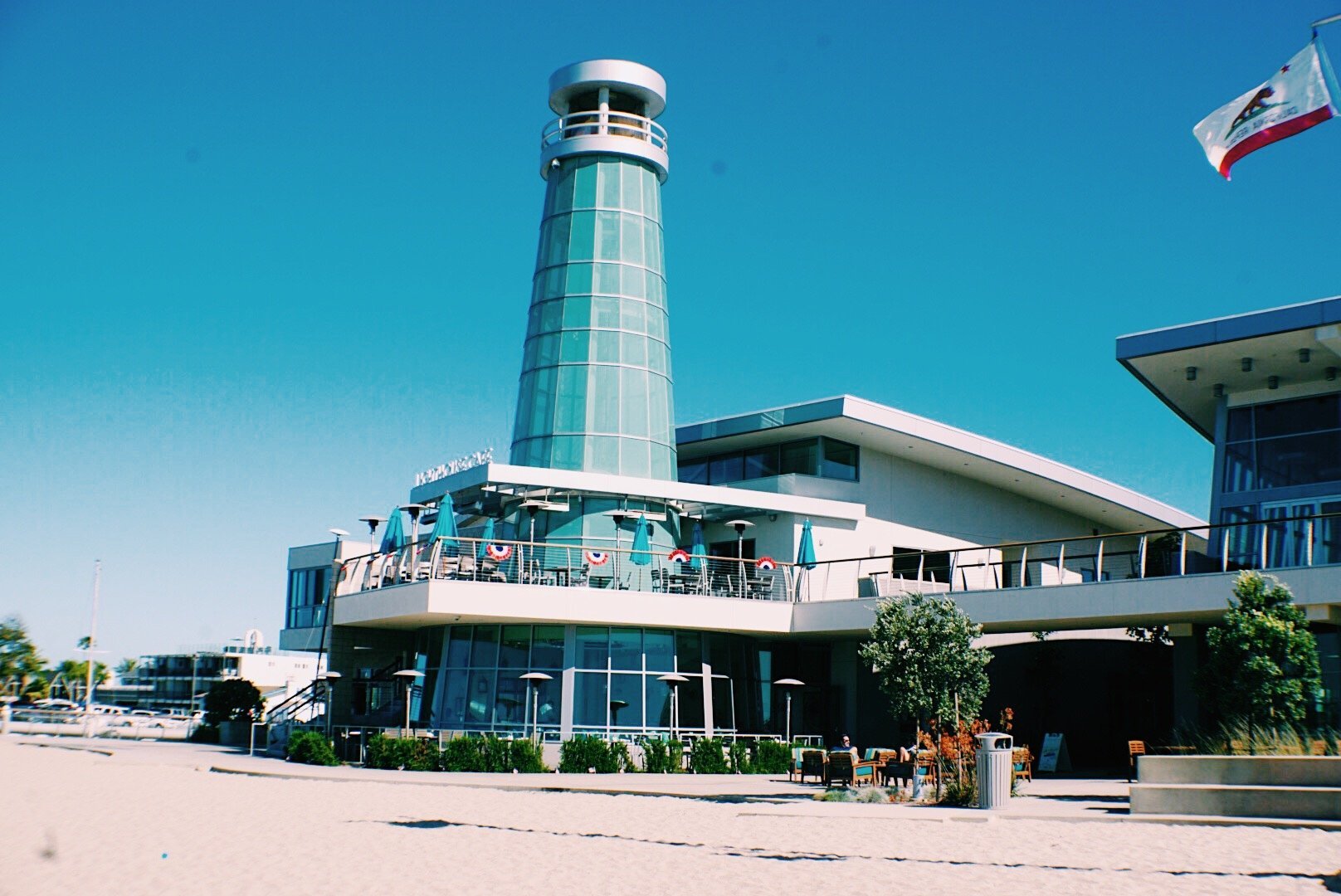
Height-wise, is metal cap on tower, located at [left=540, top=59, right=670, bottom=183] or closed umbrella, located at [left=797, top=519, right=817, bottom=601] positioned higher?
metal cap on tower, located at [left=540, top=59, right=670, bottom=183]

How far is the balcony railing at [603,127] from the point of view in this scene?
121 ft

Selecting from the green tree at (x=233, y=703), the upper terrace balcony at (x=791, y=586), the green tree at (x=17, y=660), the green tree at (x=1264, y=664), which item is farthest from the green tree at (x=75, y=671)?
the green tree at (x=1264, y=664)

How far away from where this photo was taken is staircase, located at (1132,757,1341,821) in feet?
51.9

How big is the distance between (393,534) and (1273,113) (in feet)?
69.5

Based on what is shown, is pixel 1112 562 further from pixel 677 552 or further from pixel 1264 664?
pixel 1264 664

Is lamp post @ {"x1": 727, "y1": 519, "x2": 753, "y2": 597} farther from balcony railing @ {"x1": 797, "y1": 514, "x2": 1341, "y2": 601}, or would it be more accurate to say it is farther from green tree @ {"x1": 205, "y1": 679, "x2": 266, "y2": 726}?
green tree @ {"x1": 205, "y1": 679, "x2": 266, "y2": 726}

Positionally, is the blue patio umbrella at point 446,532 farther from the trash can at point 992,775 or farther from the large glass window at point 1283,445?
the large glass window at point 1283,445

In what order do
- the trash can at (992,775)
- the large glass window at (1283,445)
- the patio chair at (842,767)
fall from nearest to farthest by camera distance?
the trash can at (992,775)
the patio chair at (842,767)
the large glass window at (1283,445)

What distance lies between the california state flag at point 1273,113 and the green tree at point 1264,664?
633 centimetres

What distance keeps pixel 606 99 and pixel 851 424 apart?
11.8m

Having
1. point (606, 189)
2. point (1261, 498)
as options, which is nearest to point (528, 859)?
point (1261, 498)

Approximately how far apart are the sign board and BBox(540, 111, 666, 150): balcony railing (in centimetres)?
2009

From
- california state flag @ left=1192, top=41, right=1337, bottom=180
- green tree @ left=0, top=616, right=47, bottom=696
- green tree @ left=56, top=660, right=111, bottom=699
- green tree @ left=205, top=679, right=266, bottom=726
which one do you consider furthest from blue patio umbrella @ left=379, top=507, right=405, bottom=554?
green tree @ left=56, top=660, right=111, bottom=699

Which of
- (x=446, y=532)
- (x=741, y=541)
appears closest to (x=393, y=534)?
(x=446, y=532)
